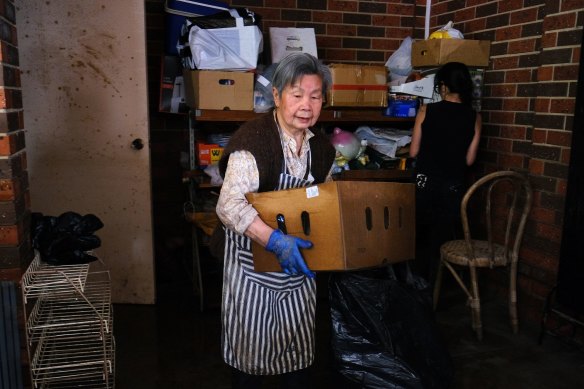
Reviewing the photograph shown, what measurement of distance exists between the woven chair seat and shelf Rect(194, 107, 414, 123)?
943 mm

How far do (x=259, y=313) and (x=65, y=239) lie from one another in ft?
2.78

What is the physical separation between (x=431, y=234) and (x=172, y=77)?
194 centimetres

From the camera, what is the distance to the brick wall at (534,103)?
291 centimetres

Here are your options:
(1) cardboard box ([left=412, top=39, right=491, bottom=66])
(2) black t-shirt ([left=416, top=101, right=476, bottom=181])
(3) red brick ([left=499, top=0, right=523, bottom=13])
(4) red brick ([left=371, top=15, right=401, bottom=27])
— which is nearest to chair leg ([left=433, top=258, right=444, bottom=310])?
(2) black t-shirt ([left=416, top=101, right=476, bottom=181])

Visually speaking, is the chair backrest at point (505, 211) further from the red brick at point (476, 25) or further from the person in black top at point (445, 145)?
the red brick at point (476, 25)

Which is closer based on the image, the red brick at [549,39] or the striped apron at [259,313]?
the striped apron at [259,313]

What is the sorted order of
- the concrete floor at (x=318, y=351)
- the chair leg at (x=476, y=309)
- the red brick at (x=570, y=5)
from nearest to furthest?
the concrete floor at (x=318, y=351)
the red brick at (x=570, y=5)
the chair leg at (x=476, y=309)

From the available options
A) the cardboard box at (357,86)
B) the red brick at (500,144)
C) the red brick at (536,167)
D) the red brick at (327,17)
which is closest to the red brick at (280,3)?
the red brick at (327,17)

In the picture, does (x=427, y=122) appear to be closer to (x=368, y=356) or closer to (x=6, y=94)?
(x=368, y=356)

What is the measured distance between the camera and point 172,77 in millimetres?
3471

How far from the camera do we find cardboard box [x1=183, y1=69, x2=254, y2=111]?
312 centimetres

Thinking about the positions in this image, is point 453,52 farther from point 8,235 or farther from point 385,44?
point 8,235

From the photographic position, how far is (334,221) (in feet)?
5.40

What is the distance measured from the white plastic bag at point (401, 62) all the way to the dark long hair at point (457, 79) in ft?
1.82
